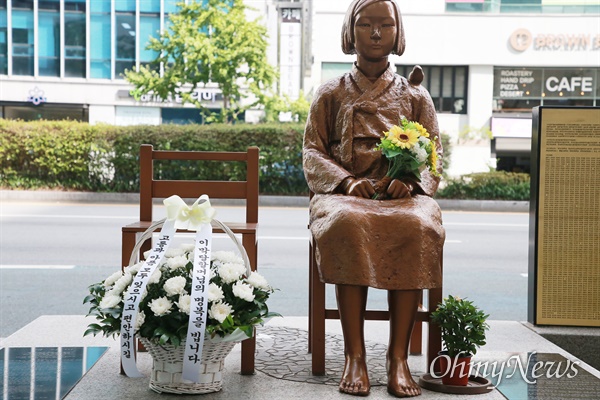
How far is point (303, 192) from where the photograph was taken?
17750mm

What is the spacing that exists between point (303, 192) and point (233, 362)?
13499mm

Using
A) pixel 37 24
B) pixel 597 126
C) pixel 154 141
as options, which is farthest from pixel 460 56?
pixel 597 126

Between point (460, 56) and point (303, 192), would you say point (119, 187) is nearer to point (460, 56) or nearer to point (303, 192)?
point (303, 192)

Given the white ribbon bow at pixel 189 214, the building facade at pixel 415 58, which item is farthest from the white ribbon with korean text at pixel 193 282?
the building facade at pixel 415 58

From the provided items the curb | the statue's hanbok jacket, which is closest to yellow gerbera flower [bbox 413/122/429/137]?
the statue's hanbok jacket

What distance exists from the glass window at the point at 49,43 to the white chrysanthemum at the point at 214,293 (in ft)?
87.2

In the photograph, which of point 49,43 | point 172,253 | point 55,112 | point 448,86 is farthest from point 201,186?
point 55,112

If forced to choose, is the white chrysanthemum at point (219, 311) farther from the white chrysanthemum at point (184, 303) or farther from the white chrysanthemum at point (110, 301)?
the white chrysanthemum at point (110, 301)

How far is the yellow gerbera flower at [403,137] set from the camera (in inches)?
153

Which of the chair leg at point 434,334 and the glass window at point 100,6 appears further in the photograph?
the glass window at point 100,6

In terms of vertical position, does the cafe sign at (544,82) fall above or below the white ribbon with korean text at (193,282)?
above

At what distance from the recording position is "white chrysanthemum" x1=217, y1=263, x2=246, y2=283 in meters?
3.60

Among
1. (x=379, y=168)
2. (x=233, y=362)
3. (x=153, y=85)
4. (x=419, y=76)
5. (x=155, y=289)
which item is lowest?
(x=233, y=362)

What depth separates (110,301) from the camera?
11.5 ft
